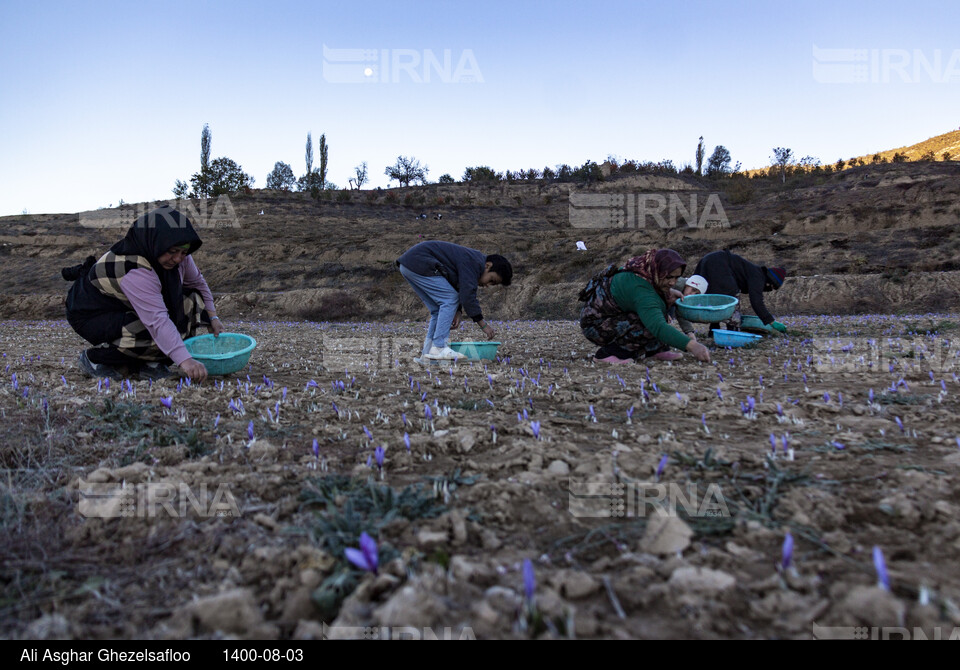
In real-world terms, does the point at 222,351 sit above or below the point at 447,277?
below

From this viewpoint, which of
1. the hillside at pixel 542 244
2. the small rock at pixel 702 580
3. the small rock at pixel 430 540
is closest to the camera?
the small rock at pixel 702 580

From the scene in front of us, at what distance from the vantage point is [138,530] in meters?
1.75

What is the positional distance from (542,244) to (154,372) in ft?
71.2

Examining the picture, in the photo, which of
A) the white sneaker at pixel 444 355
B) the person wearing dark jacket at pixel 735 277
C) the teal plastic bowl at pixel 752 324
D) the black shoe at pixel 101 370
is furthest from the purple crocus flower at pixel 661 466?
the teal plastic bowl at pixel 752 324

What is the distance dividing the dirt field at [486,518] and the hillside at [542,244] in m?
15.8

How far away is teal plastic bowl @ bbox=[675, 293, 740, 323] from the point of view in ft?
22.2

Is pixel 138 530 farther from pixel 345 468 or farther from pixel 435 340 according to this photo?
pixel 435 340

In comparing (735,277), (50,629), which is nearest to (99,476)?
(50,629)

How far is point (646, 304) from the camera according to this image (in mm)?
5273

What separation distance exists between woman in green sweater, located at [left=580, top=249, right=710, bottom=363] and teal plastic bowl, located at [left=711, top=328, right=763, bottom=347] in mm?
1332

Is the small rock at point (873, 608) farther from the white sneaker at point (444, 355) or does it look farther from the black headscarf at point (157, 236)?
the white sneaker at point (444, 355)

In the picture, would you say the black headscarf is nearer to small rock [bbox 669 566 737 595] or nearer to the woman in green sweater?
the woman in green sweater

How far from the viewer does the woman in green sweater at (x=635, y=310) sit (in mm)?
5176

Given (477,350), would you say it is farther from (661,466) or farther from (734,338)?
(661,466)
